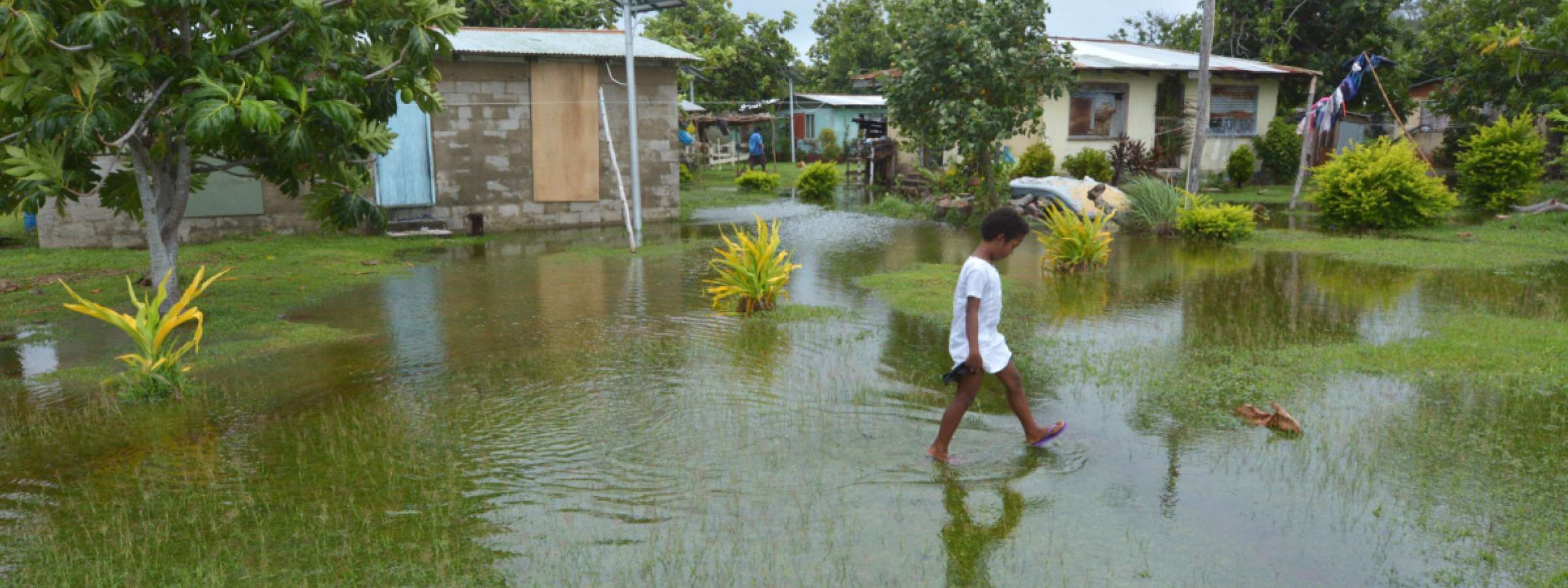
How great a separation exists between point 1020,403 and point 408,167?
Answer: 13.5m

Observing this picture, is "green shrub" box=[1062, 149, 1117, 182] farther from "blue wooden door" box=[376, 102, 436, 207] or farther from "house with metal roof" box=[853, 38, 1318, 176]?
"blue wooden door" box=[376, 102, 436, 207]

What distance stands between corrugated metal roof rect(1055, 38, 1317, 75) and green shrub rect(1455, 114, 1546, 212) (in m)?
5.73

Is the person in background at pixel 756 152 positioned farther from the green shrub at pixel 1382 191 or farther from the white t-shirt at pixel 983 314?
the white t-shirt at pixel 983 314

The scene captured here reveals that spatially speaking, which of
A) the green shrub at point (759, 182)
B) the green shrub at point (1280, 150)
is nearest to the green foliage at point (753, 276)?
the green shrub at point (759, 182)

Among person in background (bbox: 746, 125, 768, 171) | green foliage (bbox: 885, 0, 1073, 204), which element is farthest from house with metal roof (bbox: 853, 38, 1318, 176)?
green foliage (bbox: 885, 0, 1073, 204)

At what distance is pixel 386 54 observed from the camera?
9.09 meters

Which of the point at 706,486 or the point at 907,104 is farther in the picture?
the point at 907,104

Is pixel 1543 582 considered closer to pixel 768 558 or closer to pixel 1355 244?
pixel 768 558

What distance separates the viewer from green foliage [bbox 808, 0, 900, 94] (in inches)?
1802

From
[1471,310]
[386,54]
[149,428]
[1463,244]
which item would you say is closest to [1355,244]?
[1463,244]

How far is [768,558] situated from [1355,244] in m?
12.9

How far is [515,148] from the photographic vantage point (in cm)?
1745

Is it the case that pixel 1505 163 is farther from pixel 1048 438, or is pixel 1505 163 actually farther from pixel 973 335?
pixel 973 335

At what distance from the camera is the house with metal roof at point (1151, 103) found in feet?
81.2
